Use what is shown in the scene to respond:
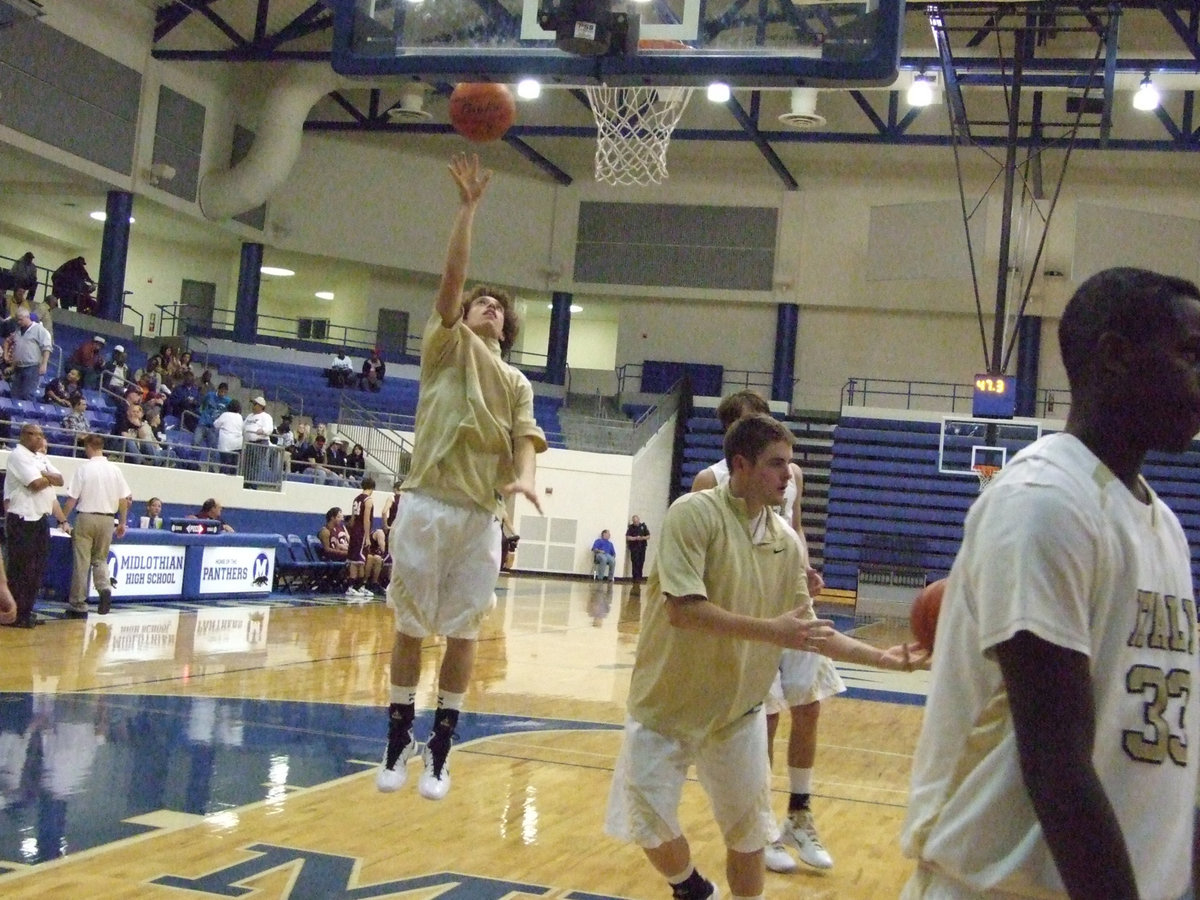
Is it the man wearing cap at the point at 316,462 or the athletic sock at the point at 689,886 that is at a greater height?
the man wearing cap at the point at 316,462

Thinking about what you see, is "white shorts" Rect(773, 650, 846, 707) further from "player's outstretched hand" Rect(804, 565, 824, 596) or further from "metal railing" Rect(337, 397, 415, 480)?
"metal railing" Rect(337, 397, 415, 480)

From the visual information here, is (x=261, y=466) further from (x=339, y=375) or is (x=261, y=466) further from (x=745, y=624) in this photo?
Answer: (x=745, y=624)

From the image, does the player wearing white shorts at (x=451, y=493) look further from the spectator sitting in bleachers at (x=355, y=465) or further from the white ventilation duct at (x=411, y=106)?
the white ventilation duct at (x=411, y=106)

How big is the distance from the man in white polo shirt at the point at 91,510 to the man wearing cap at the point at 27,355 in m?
4.61

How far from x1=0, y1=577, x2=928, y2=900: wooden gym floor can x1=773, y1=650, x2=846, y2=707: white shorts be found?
Result: 0.70 m

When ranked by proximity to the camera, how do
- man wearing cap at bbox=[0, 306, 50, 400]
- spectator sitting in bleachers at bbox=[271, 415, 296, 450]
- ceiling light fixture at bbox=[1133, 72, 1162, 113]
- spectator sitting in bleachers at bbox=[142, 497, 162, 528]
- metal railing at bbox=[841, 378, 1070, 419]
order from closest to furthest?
spectator sitting in bleachers at bbox=[142, 497, 162, 528] → man wearing cap at bbox=[0, 306, 50, 400] → ceiling light fixture at bbox=[1133, 72, 1162, 113] → spectator sitting in bleachers at bbox=[271, 415, 296, 450] → metal railing at bbox=[841, 378, 1070, 419]

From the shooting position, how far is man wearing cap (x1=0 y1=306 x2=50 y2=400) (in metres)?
16.1

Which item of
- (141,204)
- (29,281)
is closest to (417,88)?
(141,204)

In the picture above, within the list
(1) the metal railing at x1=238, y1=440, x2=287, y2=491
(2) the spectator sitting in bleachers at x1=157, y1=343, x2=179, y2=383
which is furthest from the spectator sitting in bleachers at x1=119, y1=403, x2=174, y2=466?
(2) the spectator sitting in bleachers at x1=157, y1=343, x2=179, y2=383

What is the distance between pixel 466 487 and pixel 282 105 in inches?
875

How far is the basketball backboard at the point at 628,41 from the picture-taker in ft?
25.1

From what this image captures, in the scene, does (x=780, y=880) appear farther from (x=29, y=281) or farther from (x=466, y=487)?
(x=29, y=281)

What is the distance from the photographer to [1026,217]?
82.4ft

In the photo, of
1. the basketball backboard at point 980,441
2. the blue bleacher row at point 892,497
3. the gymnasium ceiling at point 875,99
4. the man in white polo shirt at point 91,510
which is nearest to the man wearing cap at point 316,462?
the gymnasium ceiling at point 875,99
